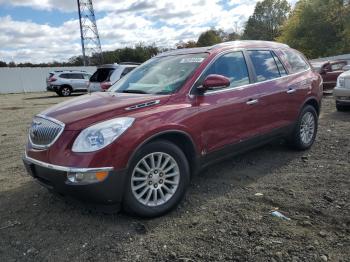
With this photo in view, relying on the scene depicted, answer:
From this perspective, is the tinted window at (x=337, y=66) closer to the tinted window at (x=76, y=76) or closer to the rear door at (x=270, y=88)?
the rear door at (x=270, y=88)

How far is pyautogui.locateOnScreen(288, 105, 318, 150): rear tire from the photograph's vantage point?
20.4ft

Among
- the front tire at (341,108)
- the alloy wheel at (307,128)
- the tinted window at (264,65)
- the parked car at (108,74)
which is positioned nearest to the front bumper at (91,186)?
the tinted window at (264,65)

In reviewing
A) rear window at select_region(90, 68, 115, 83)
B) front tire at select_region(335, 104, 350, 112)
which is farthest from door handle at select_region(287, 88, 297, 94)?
rear window at select_region(90, 68, 115, 83)

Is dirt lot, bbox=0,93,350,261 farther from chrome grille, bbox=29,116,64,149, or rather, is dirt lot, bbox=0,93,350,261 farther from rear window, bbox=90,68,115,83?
rear window, bbox=90,68,115,83

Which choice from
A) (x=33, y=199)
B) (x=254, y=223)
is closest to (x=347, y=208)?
(x=254, y=223)

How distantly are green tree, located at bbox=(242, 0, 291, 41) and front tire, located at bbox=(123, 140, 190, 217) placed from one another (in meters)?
75.6

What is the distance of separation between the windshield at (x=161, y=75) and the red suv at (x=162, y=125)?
0.06 feet

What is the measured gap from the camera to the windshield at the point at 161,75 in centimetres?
461

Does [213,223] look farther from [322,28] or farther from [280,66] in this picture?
[322,28]

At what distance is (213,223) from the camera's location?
3904 millimetres

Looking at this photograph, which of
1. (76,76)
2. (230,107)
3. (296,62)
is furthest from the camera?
(76,76)

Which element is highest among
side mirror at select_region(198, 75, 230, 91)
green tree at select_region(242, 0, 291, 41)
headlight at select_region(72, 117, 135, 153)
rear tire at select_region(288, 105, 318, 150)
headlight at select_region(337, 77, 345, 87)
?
green tree at select_region(242, 0, 291, 41)

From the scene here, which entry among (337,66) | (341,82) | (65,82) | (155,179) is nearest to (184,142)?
(155,179)

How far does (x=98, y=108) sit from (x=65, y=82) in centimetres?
2279
